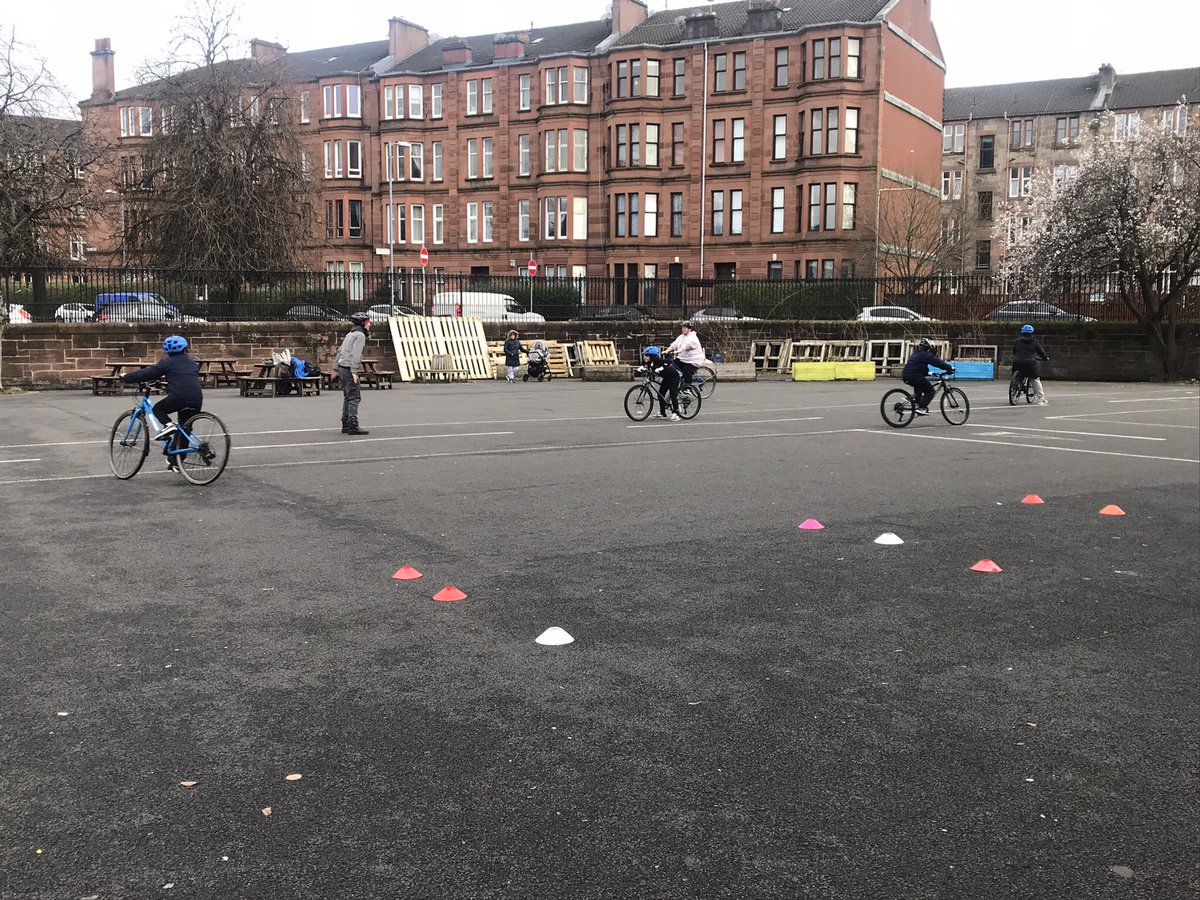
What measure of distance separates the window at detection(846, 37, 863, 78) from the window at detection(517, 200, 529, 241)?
1878 centimetres

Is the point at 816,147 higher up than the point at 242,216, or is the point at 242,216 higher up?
the point at 816,147

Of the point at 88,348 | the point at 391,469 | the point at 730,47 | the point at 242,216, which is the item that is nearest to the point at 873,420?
the point at 391,469

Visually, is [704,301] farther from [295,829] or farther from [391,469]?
[295,829]

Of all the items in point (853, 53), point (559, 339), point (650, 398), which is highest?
point (853, 53)

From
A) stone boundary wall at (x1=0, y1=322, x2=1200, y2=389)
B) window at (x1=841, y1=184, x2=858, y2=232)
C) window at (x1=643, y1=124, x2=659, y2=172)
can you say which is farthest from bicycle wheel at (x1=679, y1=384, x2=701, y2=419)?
window at (x1=643, y1=124, x2=659, y2=172)

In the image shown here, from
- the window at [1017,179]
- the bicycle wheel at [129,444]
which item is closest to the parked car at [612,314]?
the bicycle wheel at [129,444]

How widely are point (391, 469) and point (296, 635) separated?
635cm

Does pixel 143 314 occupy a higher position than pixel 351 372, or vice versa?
pixel 143 314

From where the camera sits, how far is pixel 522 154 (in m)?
61.9

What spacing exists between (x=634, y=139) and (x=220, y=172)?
24.0 m

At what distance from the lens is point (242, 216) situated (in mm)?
41531

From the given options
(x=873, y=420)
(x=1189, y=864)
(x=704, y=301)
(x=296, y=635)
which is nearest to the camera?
(x=1189, y=864)

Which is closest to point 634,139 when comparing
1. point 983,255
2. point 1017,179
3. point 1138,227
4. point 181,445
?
point 1138,227

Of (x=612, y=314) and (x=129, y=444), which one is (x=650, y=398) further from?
(x=612, y=314)
